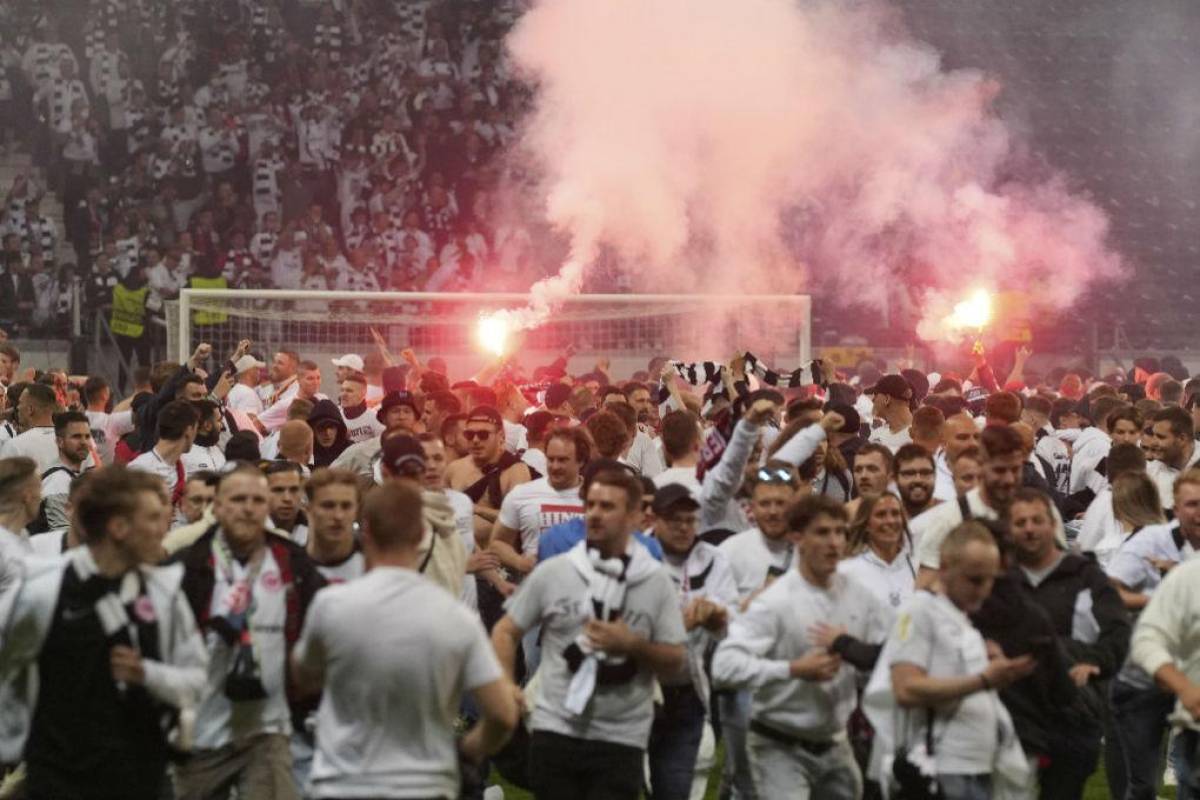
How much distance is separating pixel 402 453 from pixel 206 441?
3.54 m

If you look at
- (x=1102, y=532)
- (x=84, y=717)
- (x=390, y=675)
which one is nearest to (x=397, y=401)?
(x=1102, y=532)

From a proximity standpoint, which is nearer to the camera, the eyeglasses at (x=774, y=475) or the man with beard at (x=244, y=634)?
the man with beard at (x=244, y=634)

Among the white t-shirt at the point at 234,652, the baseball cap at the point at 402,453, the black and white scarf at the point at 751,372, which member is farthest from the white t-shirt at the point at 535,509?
the white t-shirt at the point at 234,652

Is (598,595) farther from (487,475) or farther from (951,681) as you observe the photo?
(487,475)

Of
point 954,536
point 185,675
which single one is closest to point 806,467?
point 954,536

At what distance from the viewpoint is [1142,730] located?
8.04 m

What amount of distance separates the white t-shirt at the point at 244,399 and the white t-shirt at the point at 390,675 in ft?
30.1

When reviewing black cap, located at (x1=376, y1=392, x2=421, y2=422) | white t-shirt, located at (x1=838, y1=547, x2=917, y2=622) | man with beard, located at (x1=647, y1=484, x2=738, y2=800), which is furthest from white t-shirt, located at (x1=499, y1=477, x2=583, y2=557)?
black cap, located at (x1=376, y1=392, x2=421, y2=422)

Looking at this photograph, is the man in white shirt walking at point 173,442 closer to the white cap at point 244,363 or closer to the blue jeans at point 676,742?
the blue jeans at point 676,742

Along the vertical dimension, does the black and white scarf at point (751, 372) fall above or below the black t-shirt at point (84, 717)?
above

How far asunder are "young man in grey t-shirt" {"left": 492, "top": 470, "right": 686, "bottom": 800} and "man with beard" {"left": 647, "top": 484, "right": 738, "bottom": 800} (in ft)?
2.87

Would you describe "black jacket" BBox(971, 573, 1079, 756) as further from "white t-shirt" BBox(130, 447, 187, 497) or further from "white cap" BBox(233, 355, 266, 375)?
"white cap" BBox(233, 355, 266, 375)

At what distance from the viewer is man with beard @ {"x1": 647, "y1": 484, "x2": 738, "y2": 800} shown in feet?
24.6

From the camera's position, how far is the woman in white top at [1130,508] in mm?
8469
